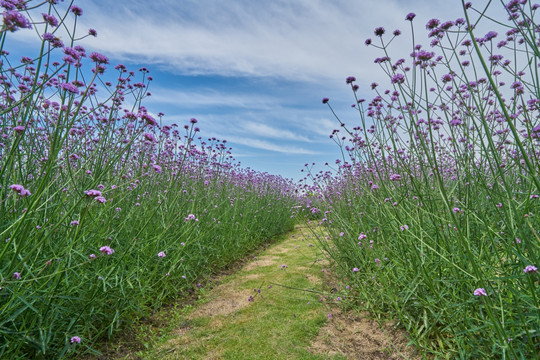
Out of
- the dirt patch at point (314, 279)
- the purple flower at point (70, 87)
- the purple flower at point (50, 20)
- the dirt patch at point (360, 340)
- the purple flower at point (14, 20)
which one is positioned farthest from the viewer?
the dirt patch at point (314, 279)

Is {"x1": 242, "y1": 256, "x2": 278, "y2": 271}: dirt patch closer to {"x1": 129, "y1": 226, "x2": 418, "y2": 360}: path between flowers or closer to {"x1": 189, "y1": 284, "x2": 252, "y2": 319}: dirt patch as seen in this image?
{"x1": 129, "y1": 226, "x2": 418, "y2": 360}: path between flowers

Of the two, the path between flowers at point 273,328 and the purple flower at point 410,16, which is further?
the path between flowers at point 273,328

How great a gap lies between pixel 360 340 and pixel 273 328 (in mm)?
775

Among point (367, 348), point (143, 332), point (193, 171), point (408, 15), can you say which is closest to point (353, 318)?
point (367, 348)

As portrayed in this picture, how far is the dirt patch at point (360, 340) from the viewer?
2.43 m

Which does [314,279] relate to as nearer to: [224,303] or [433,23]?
[224,303]

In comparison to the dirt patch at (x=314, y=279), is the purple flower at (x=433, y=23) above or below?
above

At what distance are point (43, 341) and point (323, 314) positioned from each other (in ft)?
7.60

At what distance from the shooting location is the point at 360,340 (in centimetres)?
268

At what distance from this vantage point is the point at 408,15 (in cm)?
221

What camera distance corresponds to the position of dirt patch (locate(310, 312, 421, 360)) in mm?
2434

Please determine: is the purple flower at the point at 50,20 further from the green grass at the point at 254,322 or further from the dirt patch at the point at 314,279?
Answer: the dirt patch at the point at 314,279

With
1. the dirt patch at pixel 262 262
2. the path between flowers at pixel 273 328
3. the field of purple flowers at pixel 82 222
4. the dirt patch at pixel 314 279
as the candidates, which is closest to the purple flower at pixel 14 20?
the field of purple flowers at pixel 82 222

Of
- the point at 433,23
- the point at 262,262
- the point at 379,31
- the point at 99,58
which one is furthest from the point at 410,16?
the point at 262,262
